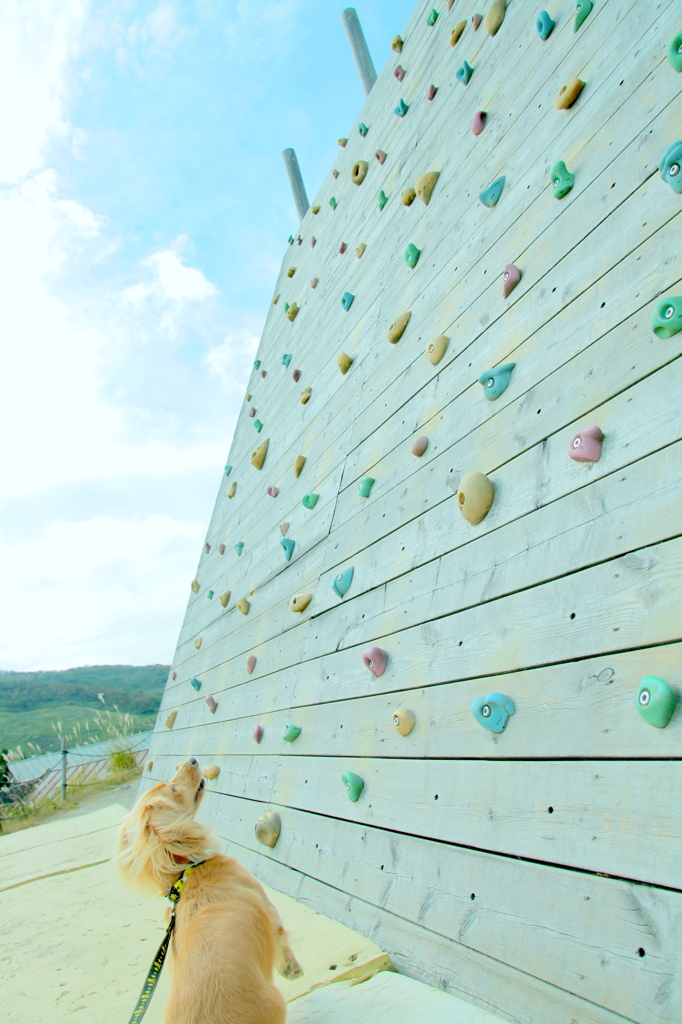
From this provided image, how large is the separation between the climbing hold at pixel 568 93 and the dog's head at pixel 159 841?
2119 millimetres

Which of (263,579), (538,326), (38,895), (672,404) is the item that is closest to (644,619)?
(672,404)

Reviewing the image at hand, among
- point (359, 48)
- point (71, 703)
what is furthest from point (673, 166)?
point (71, 703)

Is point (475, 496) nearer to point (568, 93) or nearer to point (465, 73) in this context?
point (568, 93)

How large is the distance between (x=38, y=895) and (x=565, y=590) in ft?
10.1

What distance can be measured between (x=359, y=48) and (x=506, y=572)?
463cm

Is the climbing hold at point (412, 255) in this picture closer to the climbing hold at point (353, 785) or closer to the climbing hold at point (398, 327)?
the climbing hold at point (398, 327)

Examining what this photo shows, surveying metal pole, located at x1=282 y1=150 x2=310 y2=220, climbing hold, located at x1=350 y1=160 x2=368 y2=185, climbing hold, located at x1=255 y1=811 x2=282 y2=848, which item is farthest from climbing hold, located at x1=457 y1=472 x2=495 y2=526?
metal pole, located at x1=282 y1=150 x2=310 y2=220

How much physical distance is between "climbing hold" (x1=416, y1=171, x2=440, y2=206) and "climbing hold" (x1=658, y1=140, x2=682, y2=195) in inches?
56.9

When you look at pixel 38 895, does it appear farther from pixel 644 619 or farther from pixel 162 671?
pixel 162 671

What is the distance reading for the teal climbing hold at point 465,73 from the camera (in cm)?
239

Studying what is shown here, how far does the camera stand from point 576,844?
3.24 feet

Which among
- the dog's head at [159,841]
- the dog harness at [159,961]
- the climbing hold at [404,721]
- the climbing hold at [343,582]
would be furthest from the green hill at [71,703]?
the climbing hold at [404,721]

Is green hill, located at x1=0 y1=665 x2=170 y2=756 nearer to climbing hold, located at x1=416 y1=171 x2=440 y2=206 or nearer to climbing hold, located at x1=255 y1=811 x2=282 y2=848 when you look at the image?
climbing hold, located at x1=255 y1=811 x2=282 y2=848

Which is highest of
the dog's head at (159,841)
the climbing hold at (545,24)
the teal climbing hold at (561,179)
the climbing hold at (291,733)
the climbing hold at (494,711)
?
the climbing hold at (545,24)
